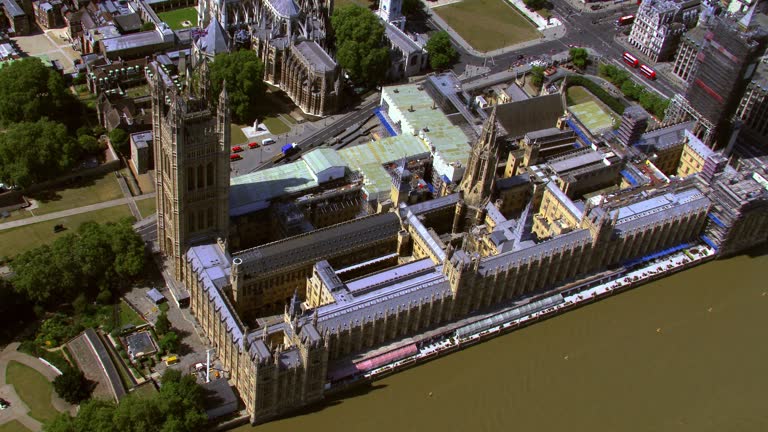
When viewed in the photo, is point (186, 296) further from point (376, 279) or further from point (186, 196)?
point (376, 279)

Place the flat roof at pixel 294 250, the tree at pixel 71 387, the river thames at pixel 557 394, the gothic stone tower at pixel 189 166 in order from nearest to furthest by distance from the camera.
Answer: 1. the tree at pixel 71 387
2. the gothic stone tower at pixel 189 166
3. the river thames at pixel 557 394
4. the flat roof at pixel 294 250

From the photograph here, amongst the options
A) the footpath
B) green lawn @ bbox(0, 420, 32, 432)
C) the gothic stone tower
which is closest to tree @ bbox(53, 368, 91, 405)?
the footpath

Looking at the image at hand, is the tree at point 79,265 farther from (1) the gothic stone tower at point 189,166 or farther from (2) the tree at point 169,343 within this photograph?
(2) the tree at point 169,343

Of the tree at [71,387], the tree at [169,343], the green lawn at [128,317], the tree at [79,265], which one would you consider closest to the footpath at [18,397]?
the tree at [71,387]

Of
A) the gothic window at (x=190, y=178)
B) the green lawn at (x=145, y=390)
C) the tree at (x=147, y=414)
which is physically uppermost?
the gothic window at (x=190, y=178)

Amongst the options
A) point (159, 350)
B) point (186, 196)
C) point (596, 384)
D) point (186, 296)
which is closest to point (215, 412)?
point (159, 350)

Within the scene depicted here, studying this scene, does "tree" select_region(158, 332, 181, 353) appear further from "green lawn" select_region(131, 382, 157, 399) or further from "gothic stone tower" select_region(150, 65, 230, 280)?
"gothic stone tower" select_region(150, 65, 230, 280)
